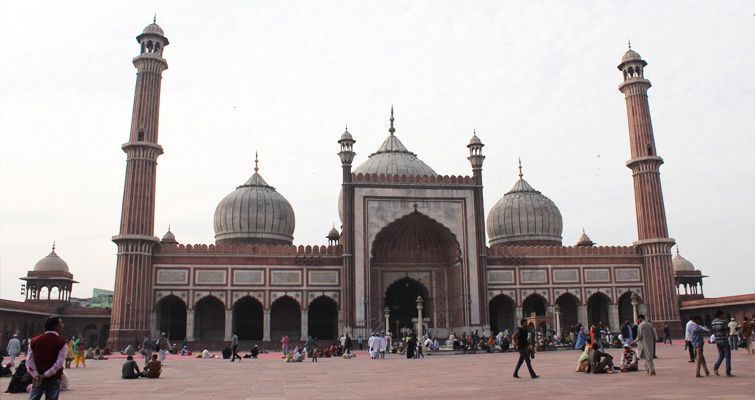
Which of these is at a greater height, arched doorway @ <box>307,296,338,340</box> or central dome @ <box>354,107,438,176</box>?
central dome @ <box>354,107,438,176</box>

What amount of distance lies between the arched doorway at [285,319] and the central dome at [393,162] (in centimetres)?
824

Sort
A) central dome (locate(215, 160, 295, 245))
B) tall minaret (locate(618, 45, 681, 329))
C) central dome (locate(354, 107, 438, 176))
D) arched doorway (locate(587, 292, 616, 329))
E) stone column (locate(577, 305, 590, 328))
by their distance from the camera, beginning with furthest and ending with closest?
central dome (locate(215, 160, 295, 245)) < central dome (locate(354, 107, 438, 176)) < arched doorway (locate(587, 292, 616, 329)) < stone column (locate(577, 305, 590, 328)) < tall minaret (locate(618, 45, 681, 329))

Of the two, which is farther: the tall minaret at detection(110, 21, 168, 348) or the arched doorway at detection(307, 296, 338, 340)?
the arched doorway at detection(307, 296, 338, 340)

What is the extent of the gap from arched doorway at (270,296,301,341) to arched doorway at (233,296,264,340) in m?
0.81

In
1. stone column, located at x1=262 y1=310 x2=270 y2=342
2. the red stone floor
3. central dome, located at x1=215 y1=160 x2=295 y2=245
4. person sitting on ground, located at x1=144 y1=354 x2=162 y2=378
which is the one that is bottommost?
the red stone floor

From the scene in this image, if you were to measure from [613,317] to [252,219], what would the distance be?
19.1m

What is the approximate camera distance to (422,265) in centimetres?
3164

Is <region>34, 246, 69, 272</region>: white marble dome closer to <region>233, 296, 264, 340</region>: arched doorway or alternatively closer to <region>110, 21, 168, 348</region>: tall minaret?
<region>110, 21, 168, 348</region>: tall minaret

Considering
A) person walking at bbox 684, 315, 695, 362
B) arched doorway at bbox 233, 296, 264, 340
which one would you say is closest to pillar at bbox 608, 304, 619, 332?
arched doorway at bbox 233, 296, 264, 340

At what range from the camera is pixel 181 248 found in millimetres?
28750

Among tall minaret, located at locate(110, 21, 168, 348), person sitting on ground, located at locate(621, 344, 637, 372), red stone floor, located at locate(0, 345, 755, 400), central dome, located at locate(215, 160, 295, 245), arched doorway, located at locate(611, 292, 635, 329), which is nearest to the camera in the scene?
red stone floor, located at locate(0, 345, 755, 400)

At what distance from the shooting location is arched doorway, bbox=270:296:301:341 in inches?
1214

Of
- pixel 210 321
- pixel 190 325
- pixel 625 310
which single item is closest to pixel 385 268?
pixel 210 321

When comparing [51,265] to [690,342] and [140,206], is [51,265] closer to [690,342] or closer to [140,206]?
[140,206]
